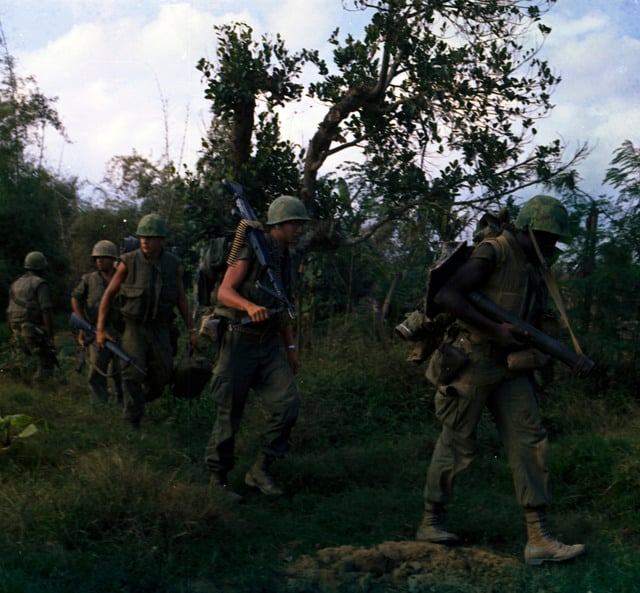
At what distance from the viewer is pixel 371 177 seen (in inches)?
380

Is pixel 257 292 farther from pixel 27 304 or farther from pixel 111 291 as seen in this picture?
pixel 27 304

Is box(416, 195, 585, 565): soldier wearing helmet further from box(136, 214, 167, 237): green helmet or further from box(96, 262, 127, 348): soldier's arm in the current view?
box(96, 262, 127, 348): soldier's arm

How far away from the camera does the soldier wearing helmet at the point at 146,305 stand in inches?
288

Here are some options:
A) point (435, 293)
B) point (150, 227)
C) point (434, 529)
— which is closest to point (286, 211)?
point (435, 293)

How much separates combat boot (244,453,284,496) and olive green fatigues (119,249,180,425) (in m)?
1.72

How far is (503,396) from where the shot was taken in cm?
477

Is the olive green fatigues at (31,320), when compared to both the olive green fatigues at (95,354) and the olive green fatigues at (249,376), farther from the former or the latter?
the olive green fatigues at (249,376)

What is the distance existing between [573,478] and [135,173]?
19.3 meters

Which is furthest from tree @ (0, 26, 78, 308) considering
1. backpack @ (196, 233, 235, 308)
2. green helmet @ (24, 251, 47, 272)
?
backpack @ (196, 233, 235, 308)

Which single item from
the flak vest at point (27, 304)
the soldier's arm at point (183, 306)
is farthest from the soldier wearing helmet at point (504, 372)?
the flak vest at point (27, 304)

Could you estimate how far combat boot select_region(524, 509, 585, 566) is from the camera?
4.54m

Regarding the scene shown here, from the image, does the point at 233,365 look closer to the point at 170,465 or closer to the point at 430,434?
the point at 170,465

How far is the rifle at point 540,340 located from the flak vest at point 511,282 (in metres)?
0.06

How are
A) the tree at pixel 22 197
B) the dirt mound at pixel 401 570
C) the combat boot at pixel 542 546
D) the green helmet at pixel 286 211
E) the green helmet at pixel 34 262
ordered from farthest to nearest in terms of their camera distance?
the tree at pixel 22 197 < the green helmet at pixel 34 262 < the green helmet at pixel 286 211 < the combat boot at pixel 542 546 < the dirt mound at pixel 401 570
